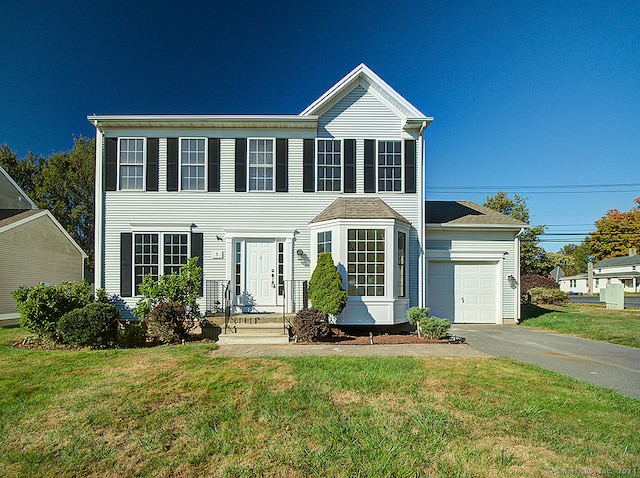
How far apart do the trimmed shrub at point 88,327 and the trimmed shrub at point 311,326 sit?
4.37m

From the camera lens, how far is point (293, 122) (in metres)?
11.8

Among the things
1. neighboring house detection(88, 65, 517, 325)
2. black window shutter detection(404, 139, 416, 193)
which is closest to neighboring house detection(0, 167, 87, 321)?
neighboring house detection(88, 65, 517, 325)

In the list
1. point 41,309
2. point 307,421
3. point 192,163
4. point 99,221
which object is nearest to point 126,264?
point 99,221

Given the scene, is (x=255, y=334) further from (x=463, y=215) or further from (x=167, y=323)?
(x=463, y=215)

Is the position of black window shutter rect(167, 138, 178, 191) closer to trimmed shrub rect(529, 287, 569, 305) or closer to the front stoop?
the front stoop

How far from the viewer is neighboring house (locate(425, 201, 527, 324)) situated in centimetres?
1316

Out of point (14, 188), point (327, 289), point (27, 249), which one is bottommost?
point (327, 289)

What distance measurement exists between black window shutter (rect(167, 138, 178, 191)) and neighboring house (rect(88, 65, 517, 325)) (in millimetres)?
31

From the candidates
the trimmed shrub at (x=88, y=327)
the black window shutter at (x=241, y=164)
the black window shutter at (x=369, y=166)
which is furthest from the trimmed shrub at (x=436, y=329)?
the trimmed shrub at (x=88, y=327)

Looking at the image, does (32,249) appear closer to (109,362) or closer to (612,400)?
(109,362)

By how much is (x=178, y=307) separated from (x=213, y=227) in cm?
308

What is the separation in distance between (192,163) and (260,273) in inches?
160

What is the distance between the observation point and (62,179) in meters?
27.8

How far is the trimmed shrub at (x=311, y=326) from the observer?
933 centimetres
